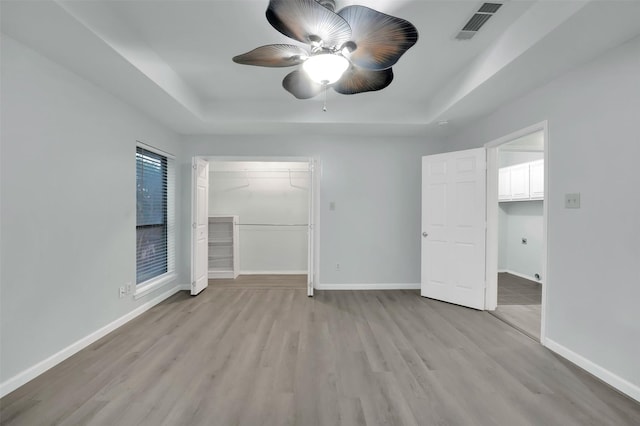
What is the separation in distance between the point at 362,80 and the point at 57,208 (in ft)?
8.69

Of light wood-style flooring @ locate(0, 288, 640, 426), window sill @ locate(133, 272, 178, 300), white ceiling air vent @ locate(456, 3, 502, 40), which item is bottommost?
light wood-style flooring @ locate(0, 288, 640, 426)

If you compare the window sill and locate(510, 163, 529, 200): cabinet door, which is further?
locate(510, 163, 529, 200): cabinet door

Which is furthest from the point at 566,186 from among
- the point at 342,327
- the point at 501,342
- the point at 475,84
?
the point at 342,327

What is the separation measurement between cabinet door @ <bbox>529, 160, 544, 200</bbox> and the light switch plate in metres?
2.48

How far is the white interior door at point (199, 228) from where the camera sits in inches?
164

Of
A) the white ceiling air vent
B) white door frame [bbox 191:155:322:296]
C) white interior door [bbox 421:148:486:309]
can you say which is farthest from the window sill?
the white ceiling air vent

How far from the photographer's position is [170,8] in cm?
208

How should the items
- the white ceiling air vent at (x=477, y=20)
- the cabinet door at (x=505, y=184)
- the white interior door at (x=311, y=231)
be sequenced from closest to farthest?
the white ceiling air vent at (x=477, y=20) < the white interior door at (x=311, y=231) < the cabinet door at (x=505, y=184)

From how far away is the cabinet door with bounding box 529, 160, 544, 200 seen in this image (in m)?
4.52

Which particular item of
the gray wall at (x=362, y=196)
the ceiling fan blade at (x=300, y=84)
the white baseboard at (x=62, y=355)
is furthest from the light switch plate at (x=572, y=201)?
the white baseboard at (x=62, y=355)

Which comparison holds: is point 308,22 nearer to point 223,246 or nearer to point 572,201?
point 572,201

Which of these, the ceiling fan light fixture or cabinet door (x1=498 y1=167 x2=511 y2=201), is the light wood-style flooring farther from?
cabinet door (x1=498 y1=167 x2=511 y2=201)

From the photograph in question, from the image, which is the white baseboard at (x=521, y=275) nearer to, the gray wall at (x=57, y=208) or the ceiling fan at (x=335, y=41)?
the ceiling fan at (x=335, y=41)

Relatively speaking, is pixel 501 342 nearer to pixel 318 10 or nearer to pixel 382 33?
pixel 382 33
